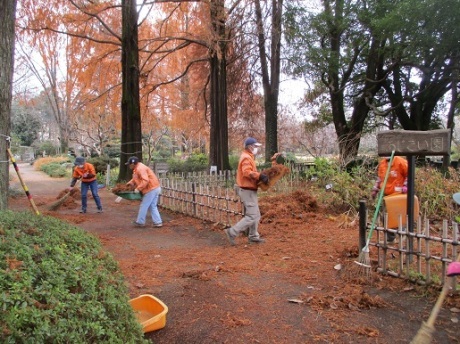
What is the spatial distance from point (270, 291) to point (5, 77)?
4.36 metres

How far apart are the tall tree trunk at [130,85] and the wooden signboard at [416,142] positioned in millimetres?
10777

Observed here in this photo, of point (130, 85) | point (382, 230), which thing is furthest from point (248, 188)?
point (130, 85)

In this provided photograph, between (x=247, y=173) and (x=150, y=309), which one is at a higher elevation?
(x=247, y=173)

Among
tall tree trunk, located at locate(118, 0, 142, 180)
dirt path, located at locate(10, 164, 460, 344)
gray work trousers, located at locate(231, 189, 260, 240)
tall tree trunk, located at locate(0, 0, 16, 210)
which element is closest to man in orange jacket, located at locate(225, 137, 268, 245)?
gray work trousers, located at locate(231, 189, 260, 240)

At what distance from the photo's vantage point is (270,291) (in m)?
4.35

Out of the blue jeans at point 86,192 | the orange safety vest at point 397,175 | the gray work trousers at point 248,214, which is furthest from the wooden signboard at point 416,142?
the blue jeans at point 86,192

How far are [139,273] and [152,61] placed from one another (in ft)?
47.7

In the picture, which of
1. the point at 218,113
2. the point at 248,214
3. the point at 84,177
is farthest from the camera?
the point at 218,113

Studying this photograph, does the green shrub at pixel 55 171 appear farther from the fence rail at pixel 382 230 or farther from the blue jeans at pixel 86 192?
the fence rail at pixel 382 230

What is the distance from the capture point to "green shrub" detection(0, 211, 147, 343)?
1701 mm

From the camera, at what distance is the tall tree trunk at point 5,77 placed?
16.6 feet

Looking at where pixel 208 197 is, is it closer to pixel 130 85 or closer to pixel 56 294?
pixel 56 294

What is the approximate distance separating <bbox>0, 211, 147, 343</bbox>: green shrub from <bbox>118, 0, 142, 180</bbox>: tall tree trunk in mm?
11626

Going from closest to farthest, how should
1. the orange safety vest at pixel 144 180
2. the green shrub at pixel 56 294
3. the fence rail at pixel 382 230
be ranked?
the green shrub at pixel 56 294, the fence rail at pixel 382 230, the orange safety vest at pixel 144 180
